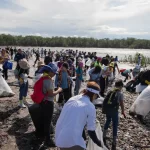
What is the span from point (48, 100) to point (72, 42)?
124 meters

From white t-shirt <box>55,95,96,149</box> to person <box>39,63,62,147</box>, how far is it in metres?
1.84

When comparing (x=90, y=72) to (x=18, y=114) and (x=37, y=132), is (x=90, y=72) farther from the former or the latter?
(x=37, y=132)

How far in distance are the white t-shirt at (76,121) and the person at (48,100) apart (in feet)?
6.03

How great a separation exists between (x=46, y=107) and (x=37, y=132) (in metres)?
0.81

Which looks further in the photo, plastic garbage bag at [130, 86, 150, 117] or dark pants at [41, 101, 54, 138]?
plastic garbage bag at [130, 86, 150, 117]

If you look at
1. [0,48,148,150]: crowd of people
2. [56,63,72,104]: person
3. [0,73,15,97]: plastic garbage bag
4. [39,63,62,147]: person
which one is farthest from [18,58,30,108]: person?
[39,63,62,147]: person

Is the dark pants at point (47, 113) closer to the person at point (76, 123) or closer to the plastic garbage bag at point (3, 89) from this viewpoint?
the person at point (76, 123)

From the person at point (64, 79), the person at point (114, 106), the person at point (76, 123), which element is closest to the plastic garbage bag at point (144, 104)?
the person at point (64, 79)

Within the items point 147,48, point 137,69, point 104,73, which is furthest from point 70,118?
point 147,48

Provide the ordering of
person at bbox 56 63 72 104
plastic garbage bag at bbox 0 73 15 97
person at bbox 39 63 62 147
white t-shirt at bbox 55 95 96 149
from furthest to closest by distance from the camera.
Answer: plastic garbage bag at bbox 0 73 15 97 → person at bbox 56 63 72 104 → person at bbox 39 63 62 147 → white t-shirt at bbox 55 95 96 149

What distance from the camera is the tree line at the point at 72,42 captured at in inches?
4331

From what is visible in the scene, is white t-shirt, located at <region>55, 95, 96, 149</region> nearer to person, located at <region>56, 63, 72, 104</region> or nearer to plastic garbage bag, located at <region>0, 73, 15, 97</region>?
person, located at <region>56, 63, 72, 104</region>

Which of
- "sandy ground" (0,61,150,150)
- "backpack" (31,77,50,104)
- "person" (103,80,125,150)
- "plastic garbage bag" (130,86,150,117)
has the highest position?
"backpack" (31,77,50,104)

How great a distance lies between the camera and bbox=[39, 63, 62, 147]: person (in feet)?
16.8
